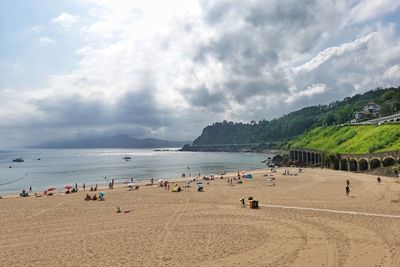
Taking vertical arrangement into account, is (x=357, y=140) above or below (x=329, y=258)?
above

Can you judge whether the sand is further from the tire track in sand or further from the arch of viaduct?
the arch of viaduct

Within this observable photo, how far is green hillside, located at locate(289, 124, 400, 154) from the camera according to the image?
230ft

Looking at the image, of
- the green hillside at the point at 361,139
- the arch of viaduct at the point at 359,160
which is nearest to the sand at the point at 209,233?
the arch of viaduct at the point at 359,160

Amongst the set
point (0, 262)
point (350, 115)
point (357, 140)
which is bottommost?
point (0, 262)

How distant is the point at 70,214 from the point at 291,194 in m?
23.4

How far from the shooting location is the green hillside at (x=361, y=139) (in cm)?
7006

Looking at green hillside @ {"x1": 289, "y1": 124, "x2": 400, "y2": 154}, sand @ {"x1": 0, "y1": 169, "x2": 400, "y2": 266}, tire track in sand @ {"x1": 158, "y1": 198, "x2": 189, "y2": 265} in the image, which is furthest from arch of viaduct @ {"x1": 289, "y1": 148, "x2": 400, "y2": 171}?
tire track in sand @ {"x1": 158, "y1": 198, "x2": 189, "y2": 265}

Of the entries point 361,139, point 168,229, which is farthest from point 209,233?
point 361,139

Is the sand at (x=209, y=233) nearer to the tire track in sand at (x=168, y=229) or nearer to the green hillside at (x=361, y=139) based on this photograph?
the tire track in sand at (x=168, y=229)

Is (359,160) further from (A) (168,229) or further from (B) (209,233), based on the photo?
(A) (168,229)

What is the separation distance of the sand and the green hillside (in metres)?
34.8

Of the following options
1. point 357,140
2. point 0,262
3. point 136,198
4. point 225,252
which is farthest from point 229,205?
point 357,140

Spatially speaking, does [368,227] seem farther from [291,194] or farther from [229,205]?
[291,194]

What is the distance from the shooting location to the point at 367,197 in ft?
120
